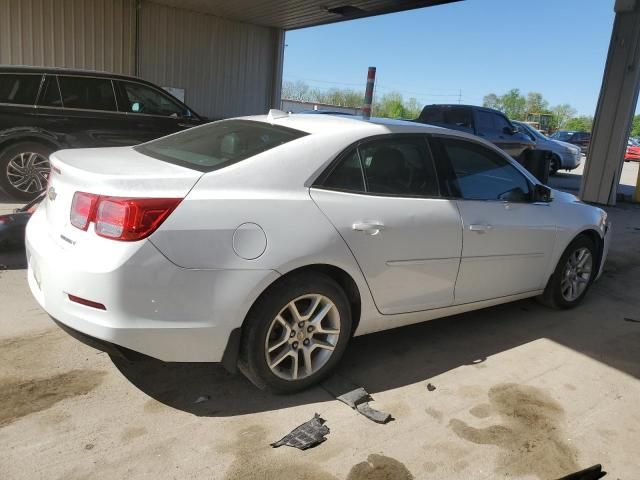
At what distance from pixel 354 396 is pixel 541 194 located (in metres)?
2.35

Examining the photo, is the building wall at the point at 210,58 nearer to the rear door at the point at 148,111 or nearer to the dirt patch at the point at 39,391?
the rear door at the point at 148,111

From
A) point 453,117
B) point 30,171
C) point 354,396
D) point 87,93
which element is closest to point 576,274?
point 354,396

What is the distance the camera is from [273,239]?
107 inches

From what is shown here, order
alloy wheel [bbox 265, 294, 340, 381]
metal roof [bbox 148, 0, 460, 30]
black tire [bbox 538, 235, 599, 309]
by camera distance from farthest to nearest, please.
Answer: metal roof [bbox 148, 0, 460, 30], black tire [bbox 538, 235, 599, 309], alloy wheel [bbox 265, 294, 340, 381]

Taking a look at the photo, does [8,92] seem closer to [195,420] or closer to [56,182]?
[56,182]

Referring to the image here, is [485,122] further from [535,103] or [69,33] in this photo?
[535,103]

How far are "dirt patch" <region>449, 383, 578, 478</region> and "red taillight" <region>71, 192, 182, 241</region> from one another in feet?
6.23

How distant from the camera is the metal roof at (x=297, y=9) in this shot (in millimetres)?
11422

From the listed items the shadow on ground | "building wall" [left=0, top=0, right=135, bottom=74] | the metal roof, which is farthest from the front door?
"building wall" [left=0, top=0, right=135, bottom=74]

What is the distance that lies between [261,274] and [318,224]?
1.43ft

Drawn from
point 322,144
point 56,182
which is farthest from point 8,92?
point 322,144

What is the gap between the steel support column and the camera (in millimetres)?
10344

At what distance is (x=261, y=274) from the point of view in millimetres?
2688

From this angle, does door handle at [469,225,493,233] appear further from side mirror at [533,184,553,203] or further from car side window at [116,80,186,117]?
car side window at [116,80,186,117]
